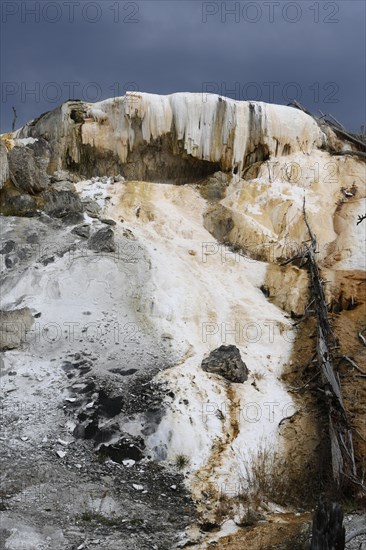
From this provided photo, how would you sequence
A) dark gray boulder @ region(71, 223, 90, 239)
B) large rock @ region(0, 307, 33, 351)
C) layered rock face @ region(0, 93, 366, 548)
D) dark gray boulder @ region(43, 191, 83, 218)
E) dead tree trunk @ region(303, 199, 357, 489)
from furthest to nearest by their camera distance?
dark gray boulder @ region(43, 191, 83, 218) → dark gray boulder @ region(71, 223, 90, 239) → large rock @ region(0, 307, 33, 351) → layered rock face @ region(0, 93, 366, 548) → dead tree trunk @ region(303, 199, 357, 489)

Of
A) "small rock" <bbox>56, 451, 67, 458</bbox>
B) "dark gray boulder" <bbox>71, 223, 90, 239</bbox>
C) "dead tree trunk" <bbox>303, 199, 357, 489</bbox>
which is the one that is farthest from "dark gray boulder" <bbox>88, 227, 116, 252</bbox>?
"small rock" <bbox>56, 451, 67, 458</bbox>

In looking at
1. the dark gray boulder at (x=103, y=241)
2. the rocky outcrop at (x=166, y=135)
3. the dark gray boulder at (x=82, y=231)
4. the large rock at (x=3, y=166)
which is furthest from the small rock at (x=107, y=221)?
the rocky outcrop at (x=166, y=135)

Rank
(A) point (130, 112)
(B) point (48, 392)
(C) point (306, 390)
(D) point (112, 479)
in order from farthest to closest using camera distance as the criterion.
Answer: (A) point (130, 112) < (C) point (306, 390) < (B) point (48, 392) < (D) point (112, 479)

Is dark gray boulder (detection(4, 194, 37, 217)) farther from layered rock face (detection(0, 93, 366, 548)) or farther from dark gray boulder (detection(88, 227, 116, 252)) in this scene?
dark gray boulder (detection(88, 227, 116, 252))

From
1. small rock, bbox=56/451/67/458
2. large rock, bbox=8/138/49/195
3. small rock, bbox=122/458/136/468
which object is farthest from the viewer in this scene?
large rock, bbox=8/138/49/195

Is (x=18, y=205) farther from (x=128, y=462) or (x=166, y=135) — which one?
(x=128, y=462)

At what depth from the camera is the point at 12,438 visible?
11.4 metres

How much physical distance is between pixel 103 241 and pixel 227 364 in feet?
17.2

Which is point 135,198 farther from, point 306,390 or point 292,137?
point 306,390

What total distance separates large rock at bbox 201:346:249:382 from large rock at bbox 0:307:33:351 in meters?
4.20

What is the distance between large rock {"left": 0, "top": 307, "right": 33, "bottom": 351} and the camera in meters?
14.0

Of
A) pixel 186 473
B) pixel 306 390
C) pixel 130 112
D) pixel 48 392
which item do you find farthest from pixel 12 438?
pixel 130 112

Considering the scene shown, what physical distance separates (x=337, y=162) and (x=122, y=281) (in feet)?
33.7

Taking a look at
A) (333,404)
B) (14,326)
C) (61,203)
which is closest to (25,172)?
(61,203)
